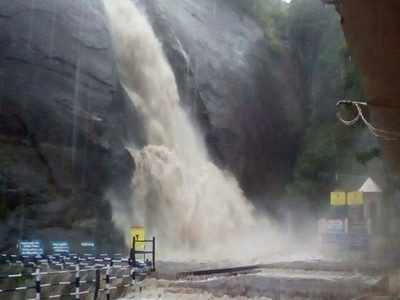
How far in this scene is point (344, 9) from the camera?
29.2ft

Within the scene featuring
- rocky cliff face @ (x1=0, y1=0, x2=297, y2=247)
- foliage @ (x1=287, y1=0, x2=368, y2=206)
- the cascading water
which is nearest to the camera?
rocky cliff face @ (x1=0, y1=0, x2=297, y2=247)

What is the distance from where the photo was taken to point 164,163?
28.1m

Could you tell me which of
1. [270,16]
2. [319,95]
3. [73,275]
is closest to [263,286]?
[73,275]

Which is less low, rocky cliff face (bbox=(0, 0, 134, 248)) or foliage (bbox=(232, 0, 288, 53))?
foliage (bbox=(232, 0, 288, 53))

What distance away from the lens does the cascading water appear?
27.2 meters

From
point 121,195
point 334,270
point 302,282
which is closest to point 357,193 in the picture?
point 334,270

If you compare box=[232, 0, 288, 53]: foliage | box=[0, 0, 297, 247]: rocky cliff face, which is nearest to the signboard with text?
box=[0, 0, 297, 247]: rocky cliff face

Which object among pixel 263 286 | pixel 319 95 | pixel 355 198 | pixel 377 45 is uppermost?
pixel 319 95

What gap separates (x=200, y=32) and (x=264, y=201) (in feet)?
37.1

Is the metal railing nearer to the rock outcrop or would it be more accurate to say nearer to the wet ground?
the wet ground

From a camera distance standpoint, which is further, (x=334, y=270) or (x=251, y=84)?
(x=251, y=84)

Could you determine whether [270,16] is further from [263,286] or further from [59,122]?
[263,286]

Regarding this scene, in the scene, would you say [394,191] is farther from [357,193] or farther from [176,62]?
[176,62]

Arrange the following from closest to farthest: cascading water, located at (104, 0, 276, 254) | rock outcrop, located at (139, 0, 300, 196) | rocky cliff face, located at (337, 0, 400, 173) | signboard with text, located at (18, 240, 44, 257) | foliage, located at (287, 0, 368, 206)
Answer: rocky cliff face, located at (337, 0, 400, 173), signboard with text, located at (18, 240, 44, 257), cascading water, located at (104, 0, 276, 254), rock outcrop, located at (139, 0, 300, 196), foliage, located at (287, 0, 368, 206)
